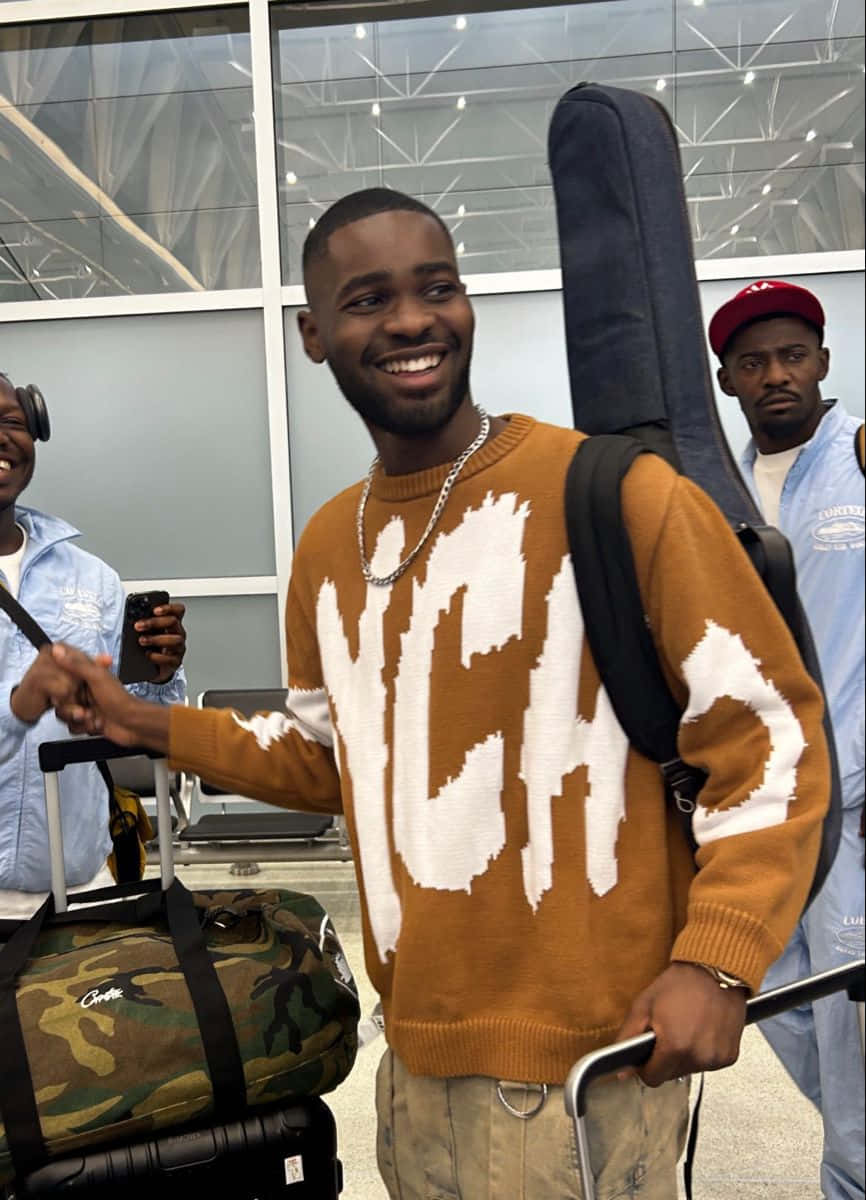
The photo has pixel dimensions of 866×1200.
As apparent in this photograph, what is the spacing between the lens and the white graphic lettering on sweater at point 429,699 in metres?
0.97

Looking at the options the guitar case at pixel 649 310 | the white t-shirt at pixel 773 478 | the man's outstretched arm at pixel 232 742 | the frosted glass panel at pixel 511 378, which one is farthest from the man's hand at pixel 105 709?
the frosted glass panel at pixel 511 378

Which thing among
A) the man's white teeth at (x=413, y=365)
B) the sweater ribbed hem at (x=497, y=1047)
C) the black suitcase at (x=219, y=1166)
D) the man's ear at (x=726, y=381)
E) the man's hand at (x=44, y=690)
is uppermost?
the man's ear at (x=726, y=381)

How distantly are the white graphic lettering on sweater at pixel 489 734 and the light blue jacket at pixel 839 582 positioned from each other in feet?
4.03

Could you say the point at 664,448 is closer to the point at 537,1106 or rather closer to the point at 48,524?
the point at 537,1106

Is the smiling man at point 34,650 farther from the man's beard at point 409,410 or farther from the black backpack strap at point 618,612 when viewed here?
the black backpack strap at point 618,612

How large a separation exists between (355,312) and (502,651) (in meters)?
0.36

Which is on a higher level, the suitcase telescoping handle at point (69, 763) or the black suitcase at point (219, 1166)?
the suitcase telescoping handle at point (69, 763)

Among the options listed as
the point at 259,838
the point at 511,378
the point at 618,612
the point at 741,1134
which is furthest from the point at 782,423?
the point at 259,838

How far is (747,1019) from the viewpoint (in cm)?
85

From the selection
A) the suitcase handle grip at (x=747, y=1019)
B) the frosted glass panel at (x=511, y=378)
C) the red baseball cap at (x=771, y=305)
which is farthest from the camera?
the frosted glass panel at (x=511, y=378)

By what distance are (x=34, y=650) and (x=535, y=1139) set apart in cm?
118

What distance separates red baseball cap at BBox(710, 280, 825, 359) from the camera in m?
2.22

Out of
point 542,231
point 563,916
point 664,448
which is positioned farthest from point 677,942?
point 542,231

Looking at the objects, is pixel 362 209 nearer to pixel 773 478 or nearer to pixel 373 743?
pixel 373 743
